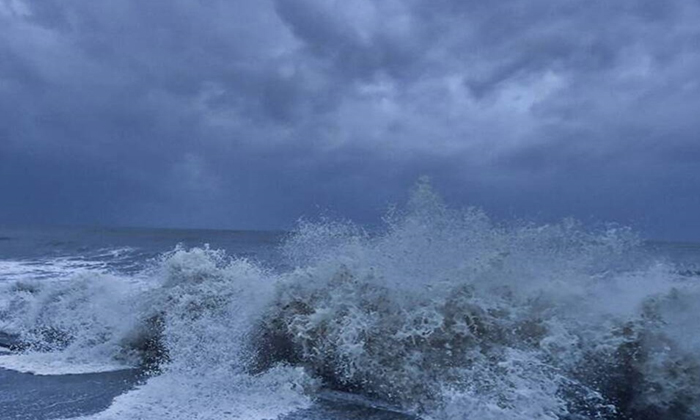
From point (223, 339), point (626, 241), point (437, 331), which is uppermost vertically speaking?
point (626, 241)

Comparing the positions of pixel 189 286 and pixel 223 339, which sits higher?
pixel 189 286

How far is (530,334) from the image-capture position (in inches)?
257

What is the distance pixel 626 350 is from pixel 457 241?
9.46ft

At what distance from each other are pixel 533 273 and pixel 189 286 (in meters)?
5.46

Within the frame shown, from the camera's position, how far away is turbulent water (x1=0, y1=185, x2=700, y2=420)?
18.5 feet

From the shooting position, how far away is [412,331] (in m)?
6.60

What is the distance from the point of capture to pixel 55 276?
17.6m

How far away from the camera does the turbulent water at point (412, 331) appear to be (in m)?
5.63

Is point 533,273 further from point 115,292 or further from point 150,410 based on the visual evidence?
point 115,292

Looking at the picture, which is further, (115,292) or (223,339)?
(115,292)

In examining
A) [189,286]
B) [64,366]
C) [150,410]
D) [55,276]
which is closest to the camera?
[150,410]

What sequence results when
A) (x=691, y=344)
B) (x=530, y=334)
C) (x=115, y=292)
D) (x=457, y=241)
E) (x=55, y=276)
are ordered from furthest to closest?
(x=55, y=276)
(x=115, y=292)
(x=457, y=241)
(x=530, y=334)
(x=691, y=344)

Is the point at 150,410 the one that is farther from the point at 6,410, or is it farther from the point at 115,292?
the point at 115,292

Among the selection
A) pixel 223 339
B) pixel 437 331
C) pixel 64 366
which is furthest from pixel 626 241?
pixel 64 366
